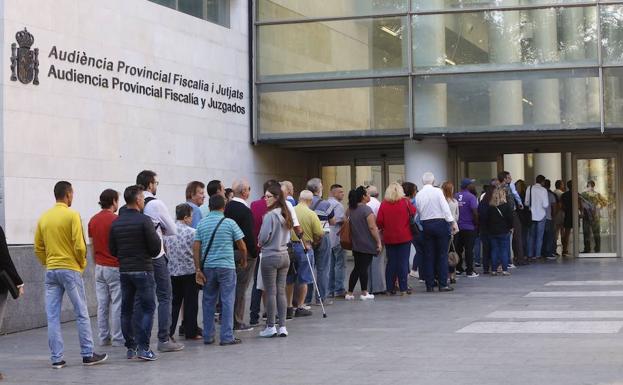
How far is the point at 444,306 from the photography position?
14445 millimetres

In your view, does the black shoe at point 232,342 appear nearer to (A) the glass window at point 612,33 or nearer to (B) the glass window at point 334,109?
(B) the glass window at point 334,109

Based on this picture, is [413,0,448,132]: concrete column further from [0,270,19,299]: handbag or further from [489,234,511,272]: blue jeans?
[0,270,19,299]: handbag

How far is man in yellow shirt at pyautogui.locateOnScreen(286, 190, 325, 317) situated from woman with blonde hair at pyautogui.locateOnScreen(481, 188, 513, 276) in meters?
6.34

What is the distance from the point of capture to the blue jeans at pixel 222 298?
11.3 m

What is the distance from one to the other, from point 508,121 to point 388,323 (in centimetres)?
952

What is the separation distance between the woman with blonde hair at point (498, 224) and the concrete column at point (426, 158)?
290 centimetres

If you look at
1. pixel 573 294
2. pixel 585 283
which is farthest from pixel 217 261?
pixel 585 283

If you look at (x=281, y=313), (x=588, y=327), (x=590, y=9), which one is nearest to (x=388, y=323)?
(x=281, y=313)

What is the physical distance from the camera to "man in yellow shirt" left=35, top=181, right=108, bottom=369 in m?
10.0

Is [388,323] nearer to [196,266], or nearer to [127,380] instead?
[196,266]

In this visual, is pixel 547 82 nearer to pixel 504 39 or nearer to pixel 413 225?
pixel 504 39

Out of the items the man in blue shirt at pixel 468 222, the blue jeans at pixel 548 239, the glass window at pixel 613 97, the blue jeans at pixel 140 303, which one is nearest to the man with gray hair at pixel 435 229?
the man in blue shirt at pixel 468 222

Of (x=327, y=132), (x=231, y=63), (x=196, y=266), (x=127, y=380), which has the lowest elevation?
(x=127, y=380)

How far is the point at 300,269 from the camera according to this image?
13.6 meters
